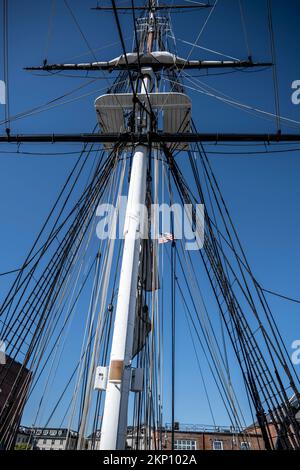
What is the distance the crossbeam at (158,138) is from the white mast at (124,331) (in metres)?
1.70

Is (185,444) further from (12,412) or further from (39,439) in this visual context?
(12,412)

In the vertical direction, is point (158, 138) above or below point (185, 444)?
below

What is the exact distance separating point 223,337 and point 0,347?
4.42 metres

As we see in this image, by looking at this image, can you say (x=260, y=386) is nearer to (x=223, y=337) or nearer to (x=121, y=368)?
(x=223, y=337)

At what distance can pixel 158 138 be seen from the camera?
7461 mm

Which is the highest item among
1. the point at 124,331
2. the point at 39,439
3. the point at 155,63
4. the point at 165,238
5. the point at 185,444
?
the point at 155,63

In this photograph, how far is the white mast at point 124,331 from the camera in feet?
12.1

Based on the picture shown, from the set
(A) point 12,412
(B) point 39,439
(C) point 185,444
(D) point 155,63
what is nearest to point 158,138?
(D) point 155,63

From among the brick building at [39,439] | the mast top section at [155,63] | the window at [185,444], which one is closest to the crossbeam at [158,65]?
the mast top section at [155,63]

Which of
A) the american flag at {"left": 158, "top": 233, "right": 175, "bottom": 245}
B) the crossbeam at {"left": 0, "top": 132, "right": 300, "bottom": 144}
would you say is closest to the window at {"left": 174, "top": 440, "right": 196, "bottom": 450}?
the american flag at {"left": 158, "top": 233, "right": 175, "bottom": 245}

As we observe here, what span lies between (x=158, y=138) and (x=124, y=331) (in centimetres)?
477

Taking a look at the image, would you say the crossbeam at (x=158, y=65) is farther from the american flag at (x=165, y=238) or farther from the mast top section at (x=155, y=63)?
the american flag at (x=165, y=238)
